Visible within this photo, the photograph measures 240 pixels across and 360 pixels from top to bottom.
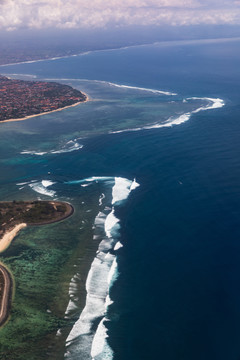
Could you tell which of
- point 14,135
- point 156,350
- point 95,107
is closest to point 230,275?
point 156,350

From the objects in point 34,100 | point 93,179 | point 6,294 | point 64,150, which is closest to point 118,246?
point 6,294

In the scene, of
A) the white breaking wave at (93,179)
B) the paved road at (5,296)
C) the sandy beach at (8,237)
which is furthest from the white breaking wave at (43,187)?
the paved road at (5,296)

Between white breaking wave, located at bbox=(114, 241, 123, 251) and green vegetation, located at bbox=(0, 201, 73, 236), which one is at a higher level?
green vegetation, located at bbox=(0, 201, 73, 236)

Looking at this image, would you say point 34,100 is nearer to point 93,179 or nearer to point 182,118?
point 182,118

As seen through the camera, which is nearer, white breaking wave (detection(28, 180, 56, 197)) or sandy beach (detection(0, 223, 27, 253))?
sandy beach (detection(0, 223, 27, 253))

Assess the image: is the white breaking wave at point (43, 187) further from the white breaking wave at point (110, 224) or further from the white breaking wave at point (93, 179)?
the white breaking wave at point (110, 224)

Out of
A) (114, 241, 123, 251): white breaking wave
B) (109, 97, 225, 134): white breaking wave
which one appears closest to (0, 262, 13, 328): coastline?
(114, 241, 123, 251): white breaking wave

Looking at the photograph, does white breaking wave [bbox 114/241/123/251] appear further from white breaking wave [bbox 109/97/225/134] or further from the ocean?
white breaking wave [bbox 109/97/225/134]
